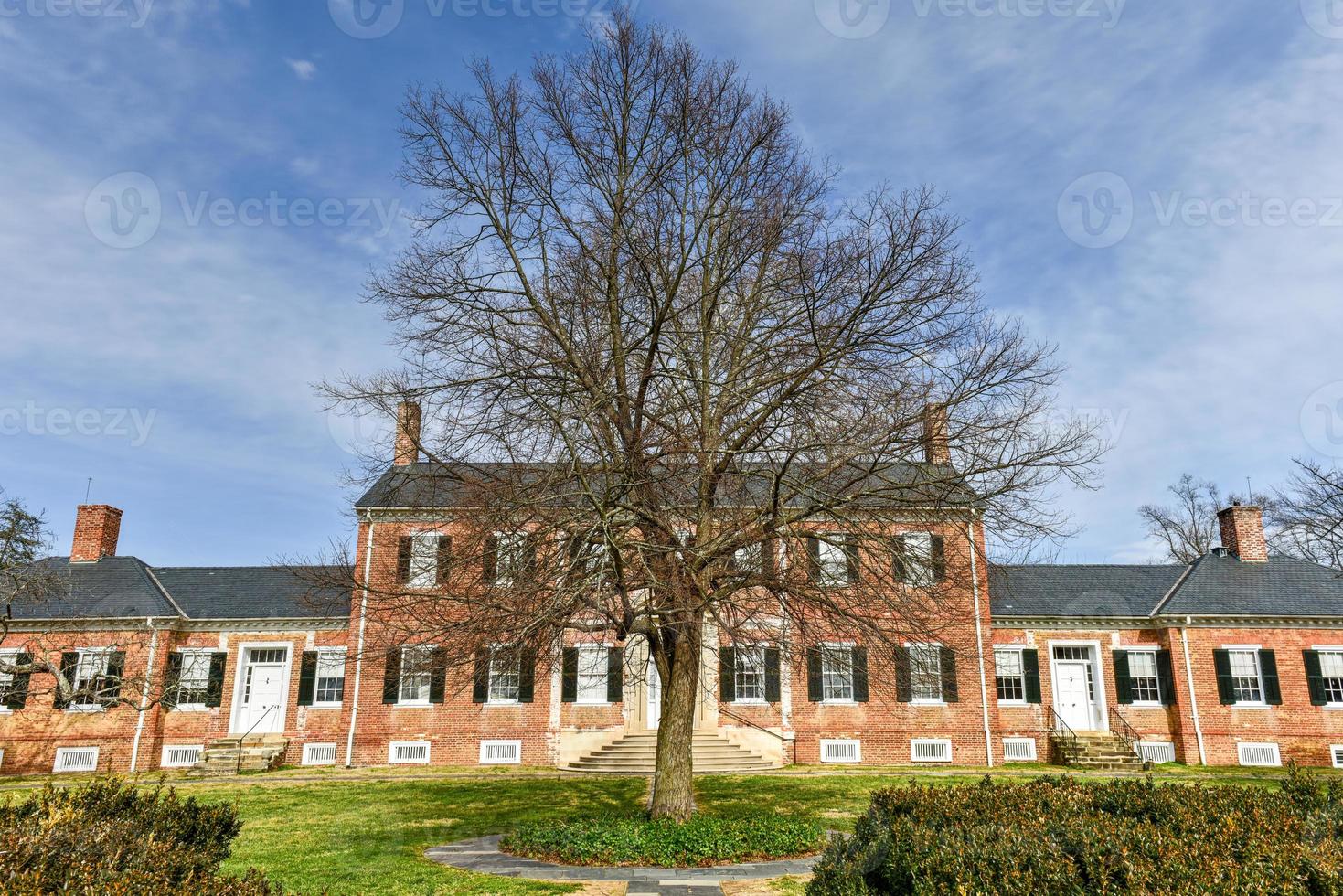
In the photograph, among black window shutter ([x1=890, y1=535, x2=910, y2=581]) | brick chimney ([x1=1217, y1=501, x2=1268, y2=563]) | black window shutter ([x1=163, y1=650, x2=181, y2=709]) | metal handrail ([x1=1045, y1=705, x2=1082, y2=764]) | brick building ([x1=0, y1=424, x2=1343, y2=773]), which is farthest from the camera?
brick chimney ([x1=1217, y1=501, x2=1268, y2=563])

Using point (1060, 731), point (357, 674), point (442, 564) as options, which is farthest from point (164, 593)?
point (1060, 731)

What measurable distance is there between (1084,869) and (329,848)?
9.83 m

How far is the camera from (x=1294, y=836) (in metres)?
5.50

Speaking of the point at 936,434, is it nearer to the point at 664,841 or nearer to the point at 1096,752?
the point at 664,841

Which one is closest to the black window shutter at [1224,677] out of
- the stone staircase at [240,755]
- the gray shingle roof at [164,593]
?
the gray shingle roof at [164,593]

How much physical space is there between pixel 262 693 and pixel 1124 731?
22840 millimetres

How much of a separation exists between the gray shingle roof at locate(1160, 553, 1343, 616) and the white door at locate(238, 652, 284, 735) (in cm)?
2365

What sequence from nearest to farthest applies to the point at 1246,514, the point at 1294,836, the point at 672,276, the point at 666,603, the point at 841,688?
the point at 1294,836 < the point at 666,603 < the point at 672,276 < the point at 841,688 < the point at 1246,514

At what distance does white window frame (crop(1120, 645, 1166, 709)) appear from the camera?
23.5 m

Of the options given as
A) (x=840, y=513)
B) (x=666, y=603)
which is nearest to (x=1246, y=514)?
(x=840, y=513)

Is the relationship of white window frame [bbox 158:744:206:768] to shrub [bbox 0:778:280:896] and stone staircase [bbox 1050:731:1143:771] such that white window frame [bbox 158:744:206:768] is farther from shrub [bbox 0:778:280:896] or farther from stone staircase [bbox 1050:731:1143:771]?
stone staircase [bbox 1050:731:1143:771]

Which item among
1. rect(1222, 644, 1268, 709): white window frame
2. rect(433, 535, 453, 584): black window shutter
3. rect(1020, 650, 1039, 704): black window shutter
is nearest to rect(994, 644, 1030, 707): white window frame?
rect(1020, 650, 1039, 704): black window shutter

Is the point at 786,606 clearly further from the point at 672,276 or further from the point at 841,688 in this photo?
the point at 841,688

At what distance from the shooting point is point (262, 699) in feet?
78.6
